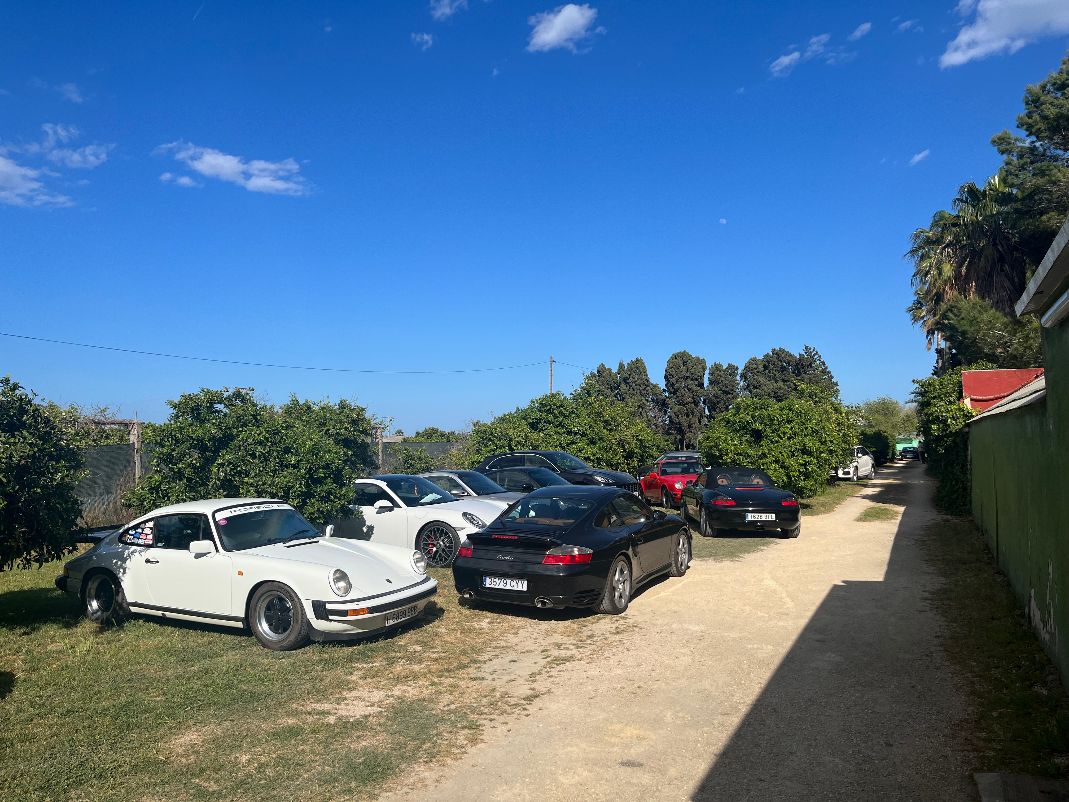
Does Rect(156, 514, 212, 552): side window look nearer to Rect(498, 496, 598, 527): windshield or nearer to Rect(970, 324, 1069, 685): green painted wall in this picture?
Rect(498, 496, 598, 527): windshield

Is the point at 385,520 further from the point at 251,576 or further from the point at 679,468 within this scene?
the point at 679,468

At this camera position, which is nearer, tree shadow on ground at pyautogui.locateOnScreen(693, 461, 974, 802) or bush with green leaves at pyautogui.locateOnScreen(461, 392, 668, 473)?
tree shadow on ground at pyautogui.locateOnScreen(693, 461, 974, 802)

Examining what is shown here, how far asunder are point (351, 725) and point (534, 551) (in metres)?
3.37

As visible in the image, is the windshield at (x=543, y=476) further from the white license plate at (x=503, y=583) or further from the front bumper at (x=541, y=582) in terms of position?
the white license plate at (x=503, y=583)

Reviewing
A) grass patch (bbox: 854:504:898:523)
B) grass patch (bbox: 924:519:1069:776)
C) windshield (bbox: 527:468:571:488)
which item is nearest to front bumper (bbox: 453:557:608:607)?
grass patch (bbox: 924:519:1069:776)

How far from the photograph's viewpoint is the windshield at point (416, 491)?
12258 millimetres

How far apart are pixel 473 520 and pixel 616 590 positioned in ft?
10.7

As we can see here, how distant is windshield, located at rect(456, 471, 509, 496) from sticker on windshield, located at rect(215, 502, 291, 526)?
5.41m

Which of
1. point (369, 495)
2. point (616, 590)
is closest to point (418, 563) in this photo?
point (616, 590)

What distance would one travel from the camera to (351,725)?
5.54 m

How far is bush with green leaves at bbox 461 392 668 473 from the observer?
23234 mm

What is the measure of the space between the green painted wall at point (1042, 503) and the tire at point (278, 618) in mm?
6283

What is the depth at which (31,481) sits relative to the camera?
24.3ft

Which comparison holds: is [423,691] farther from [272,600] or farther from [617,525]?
[617,525]
